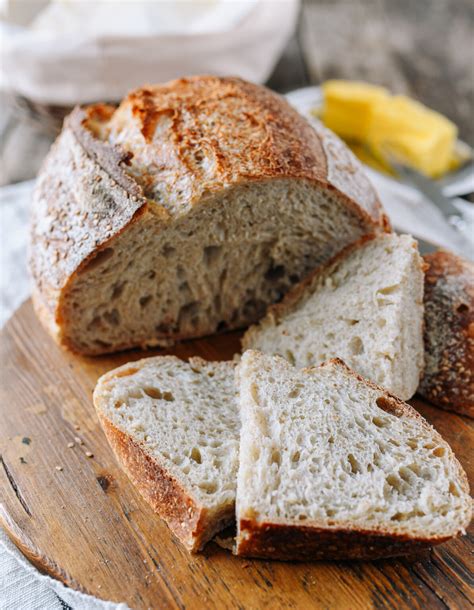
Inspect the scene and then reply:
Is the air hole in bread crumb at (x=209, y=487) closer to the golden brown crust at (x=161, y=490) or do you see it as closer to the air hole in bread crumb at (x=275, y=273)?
the golden brown crust at (x=161, y=490)

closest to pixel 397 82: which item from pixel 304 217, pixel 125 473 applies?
pixel 304 217

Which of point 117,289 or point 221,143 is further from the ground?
point 221,143

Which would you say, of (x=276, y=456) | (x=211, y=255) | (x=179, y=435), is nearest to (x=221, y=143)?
(x=211, y=255)

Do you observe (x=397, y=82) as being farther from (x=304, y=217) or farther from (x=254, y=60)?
(x=304, y=217)

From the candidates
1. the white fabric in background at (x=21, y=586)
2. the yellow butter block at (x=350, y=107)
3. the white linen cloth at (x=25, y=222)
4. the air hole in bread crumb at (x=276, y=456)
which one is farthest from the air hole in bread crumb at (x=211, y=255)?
the yellow butter block at (x=350, y=107)

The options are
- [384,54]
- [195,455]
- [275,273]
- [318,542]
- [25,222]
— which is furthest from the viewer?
[384,54]

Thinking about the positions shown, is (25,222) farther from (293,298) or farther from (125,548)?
(125,548)
